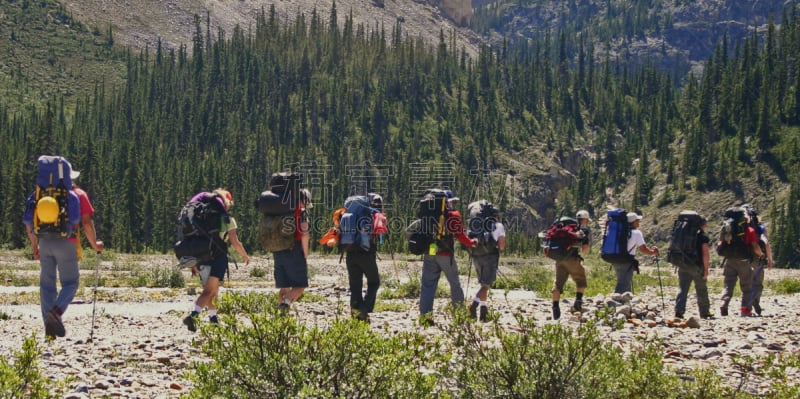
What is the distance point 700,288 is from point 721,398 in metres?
8.58

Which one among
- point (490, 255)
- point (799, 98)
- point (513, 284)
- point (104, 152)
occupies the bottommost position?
point (513, 284)

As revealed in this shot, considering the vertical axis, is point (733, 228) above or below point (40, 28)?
below

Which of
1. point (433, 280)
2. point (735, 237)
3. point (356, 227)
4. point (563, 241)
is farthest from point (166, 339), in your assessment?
point (735, 237)

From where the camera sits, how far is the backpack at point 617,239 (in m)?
14.9

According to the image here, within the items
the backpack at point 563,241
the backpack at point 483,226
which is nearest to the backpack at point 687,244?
the backpack at point 563,241

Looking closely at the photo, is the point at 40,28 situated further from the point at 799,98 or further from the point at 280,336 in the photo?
the point at 280,336

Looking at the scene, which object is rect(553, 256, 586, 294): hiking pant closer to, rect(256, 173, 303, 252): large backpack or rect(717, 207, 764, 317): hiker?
rect(717, 207, 764, 317): hiker

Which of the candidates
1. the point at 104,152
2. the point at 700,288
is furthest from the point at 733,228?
the point at 104,152

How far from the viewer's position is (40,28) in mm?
162625

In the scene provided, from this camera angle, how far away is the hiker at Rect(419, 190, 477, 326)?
1270 centimetres

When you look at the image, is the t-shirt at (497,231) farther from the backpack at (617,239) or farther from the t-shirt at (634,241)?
the t-shirt at (634,241)

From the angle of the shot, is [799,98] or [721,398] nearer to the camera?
[721,398]

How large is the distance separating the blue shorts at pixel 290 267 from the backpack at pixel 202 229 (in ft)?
3.33

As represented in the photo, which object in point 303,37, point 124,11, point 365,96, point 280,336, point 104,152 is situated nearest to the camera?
point 280,336
